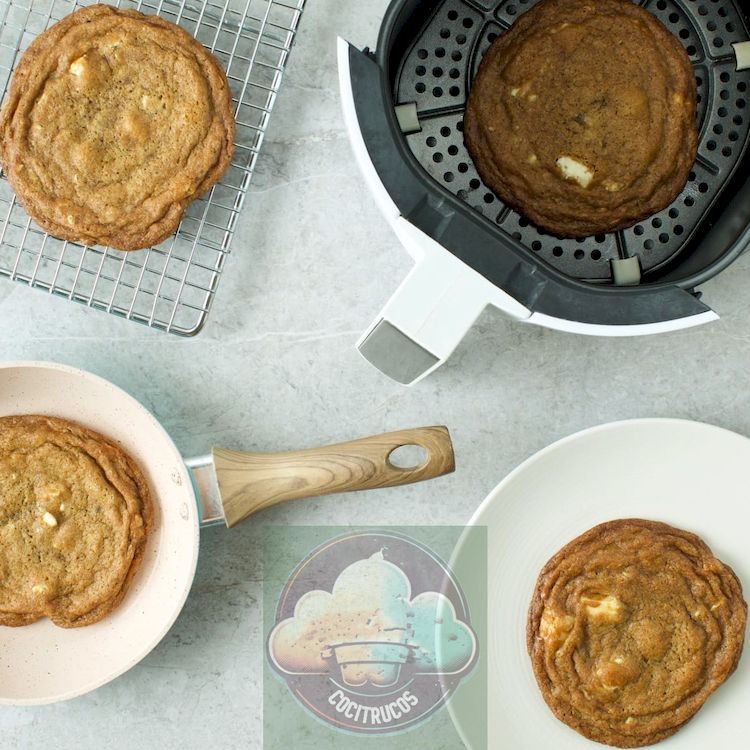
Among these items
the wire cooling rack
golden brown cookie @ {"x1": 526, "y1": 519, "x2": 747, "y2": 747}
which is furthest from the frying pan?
golden brown cookie @ {"x1": 526, "y1": 519, "x2": 747, "y2": 747}

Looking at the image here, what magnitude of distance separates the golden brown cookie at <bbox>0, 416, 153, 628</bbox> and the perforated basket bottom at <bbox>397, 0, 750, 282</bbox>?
0.54 metres

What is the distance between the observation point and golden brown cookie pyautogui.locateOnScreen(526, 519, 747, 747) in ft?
3.60

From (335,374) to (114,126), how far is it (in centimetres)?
40

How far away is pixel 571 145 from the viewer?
1066 millimetres

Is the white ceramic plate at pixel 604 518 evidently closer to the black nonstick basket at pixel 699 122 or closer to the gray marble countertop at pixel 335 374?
the gray marble countertop at pixel 335 374

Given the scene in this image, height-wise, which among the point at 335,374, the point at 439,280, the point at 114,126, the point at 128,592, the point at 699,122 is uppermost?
the point at 699,122

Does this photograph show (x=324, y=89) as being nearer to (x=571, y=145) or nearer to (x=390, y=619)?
(x=571, y=145)

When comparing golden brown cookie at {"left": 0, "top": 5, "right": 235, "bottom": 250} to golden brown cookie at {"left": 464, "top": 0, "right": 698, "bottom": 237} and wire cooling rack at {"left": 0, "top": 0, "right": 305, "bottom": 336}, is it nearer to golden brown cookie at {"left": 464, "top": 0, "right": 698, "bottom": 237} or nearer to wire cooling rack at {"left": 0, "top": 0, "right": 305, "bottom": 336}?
wire cooling rack at {"left": 0, "top": 0, "right": 305, "bottom": 336}

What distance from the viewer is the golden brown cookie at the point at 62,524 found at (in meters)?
1.11

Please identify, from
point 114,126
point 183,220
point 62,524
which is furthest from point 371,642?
point 114,126

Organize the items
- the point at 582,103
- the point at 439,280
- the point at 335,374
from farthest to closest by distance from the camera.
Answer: the point at 335,374 → the point at 582,103 → the point at 439,280

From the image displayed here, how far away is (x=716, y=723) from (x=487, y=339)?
21.3 inches

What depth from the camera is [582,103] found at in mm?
1063

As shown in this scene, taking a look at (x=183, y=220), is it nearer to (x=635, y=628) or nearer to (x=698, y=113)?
(x=698, y=113)
